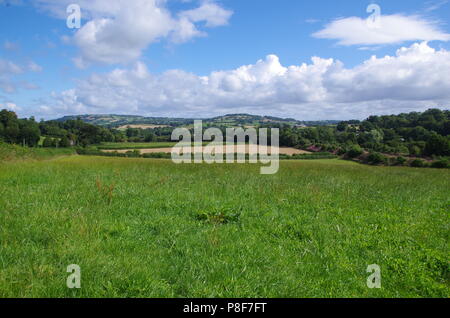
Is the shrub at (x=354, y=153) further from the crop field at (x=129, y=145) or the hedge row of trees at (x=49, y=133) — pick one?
the hedge row of trees at (x=49, y=133)

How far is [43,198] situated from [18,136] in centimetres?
6763

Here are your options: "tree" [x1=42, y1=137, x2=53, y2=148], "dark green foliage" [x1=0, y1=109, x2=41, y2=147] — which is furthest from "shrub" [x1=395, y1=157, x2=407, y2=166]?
"dark green foliage" [x1=0, y1=109, x2=41, y2=147]

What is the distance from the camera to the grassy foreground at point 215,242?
3729mm

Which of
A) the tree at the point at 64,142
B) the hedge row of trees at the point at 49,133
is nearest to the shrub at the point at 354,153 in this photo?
the hedge row of trees at the point at 49,133

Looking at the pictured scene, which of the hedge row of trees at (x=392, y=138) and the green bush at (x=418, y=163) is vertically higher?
the hedge row of trees at (x=392, y=138)

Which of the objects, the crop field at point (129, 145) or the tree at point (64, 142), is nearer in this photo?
the tree at point (64, 142)

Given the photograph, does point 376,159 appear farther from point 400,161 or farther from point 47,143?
point 47,143

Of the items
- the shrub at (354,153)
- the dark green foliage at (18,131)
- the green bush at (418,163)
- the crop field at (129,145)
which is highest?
the dark green foliage at (18,131)

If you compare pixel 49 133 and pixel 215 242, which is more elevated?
pixel 49 133

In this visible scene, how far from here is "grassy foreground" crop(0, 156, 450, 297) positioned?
3729 millimetres

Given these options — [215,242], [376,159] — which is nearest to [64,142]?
[376,159]

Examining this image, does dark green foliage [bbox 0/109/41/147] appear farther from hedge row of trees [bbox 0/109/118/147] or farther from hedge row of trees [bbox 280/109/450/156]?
hedge row of trees [bbox 280/109/450/156]

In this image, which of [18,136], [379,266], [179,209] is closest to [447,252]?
[379,266]

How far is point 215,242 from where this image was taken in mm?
4984
